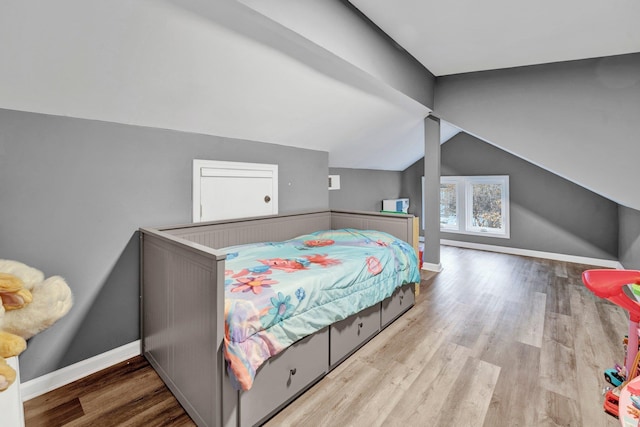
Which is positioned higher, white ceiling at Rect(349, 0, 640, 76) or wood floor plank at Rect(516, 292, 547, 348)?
white ceiling at Rect(349, 0, 640, 76)

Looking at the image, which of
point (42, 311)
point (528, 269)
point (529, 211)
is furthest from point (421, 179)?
point (42, 311)

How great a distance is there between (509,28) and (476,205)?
11.5 feet

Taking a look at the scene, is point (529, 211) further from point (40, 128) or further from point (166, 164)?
point (40, 128)

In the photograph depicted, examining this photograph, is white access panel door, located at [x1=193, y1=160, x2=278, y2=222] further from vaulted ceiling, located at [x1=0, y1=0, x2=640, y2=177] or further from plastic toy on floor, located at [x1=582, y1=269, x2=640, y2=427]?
plastic toy on floor, located at [x1=582, y1=269, x2=640, y2=427]

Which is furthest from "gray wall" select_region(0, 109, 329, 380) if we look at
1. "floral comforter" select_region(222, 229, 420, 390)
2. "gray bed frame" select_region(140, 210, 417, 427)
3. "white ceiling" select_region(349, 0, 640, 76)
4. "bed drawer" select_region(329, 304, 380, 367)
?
"white ceiling" select_region(349, 0, 640, 76)

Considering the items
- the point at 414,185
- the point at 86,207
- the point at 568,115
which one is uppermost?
the point at 568,115

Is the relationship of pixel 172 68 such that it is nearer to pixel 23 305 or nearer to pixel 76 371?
pixel 23 305

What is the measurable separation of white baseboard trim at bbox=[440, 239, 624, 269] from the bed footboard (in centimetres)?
498

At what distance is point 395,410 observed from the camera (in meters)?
1.57

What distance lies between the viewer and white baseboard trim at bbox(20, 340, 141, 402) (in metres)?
1.65

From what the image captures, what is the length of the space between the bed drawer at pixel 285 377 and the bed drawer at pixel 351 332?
8 cm

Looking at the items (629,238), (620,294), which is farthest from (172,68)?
(629,238)

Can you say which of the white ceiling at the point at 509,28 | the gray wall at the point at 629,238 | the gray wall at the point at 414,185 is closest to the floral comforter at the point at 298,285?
the white ceiling at the point at 509,28

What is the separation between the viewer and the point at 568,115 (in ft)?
10.0
